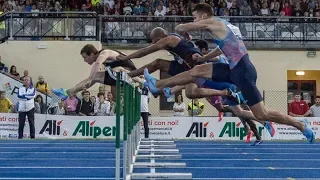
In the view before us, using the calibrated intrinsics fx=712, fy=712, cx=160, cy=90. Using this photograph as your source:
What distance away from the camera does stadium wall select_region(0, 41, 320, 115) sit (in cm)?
2755

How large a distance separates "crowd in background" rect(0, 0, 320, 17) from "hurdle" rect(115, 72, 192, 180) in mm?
12091

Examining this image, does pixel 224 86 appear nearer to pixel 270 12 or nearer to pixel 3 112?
pixel 3 112

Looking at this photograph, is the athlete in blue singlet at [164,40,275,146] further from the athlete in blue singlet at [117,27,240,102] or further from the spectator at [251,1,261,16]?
the spectator at [251,1,261,16]

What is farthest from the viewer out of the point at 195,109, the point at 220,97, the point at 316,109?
the point at 195,109

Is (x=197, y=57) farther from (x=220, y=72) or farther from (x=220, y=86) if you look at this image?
(x=220, y=86)

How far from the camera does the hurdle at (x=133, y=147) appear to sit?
353 inches

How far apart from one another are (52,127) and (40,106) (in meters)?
1.04

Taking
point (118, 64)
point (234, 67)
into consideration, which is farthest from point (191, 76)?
point (118, 64)

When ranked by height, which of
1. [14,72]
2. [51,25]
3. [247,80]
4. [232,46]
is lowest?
[14,72]

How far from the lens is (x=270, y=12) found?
29594 mm

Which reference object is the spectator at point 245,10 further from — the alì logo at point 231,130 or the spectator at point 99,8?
the alì logo at point 231,130

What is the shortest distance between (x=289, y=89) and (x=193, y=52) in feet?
61.0

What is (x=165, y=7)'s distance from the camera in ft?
96.2

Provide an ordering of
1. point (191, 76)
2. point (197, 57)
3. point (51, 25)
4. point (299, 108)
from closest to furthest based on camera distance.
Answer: point (191, 76)
point (197, 57)
point (299, 108)
point (51, 25)
